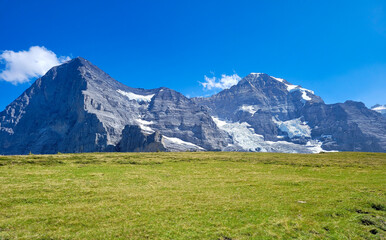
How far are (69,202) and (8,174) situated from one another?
16.7 metres

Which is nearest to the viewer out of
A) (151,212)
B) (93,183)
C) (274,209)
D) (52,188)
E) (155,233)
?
(155,233)

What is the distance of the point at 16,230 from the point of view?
15.0 meters

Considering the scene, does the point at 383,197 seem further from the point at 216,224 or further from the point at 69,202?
the point at 69,202

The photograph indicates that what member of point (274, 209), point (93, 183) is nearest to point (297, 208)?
point (274, 209)

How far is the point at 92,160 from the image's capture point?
152ft

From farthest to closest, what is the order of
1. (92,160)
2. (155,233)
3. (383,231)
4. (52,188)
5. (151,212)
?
1. (92,160)
2. (52,188)
3. (151,212)
4. (383,231)
5. (155,233)

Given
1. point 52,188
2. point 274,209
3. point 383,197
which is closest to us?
point 274,209

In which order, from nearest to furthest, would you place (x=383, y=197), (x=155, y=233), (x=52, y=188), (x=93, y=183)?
(x=155, y=233) → (x=383, y=197) → (x=52, y=188) → (x=93, y=183)

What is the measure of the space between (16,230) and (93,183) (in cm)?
1286

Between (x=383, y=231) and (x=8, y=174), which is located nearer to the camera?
(x=383, y=231)

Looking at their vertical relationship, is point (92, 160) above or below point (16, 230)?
above

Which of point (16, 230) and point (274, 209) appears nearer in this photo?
point (16, 230)

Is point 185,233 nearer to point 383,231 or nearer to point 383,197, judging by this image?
point 383,231

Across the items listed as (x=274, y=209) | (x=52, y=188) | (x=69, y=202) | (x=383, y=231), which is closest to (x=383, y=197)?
(x=383, y=231)
